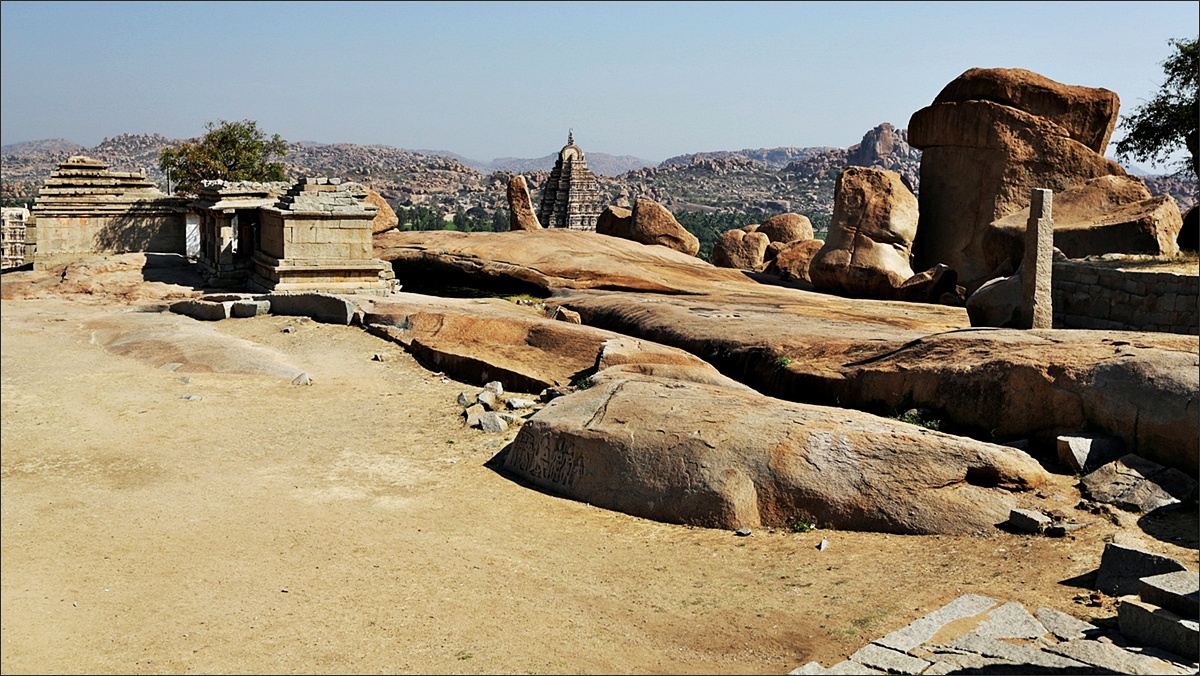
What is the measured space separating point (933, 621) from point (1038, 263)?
8.01 metres

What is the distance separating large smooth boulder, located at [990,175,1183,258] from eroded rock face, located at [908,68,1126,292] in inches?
60.5

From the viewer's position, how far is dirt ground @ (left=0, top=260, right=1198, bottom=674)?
17.1ft

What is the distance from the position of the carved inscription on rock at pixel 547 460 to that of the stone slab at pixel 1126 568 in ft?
13.1

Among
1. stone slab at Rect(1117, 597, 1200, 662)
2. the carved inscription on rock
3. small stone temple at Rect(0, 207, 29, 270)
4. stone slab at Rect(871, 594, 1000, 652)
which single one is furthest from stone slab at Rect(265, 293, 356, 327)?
small stone temple at Rect(0, 207, 29, 270)

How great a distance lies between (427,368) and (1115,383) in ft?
27.7

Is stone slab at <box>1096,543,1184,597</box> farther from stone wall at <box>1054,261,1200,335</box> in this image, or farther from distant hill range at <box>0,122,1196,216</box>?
distant hill range at <box>0,122,1196,216</box>

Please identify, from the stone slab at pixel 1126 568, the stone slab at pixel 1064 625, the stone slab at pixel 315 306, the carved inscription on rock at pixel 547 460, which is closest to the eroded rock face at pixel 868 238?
the stone slab at pixel 315 306

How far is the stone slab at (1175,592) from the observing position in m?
5.09

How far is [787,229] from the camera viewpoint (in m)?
32.8

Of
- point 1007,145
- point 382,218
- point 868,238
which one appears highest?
point 1007,145

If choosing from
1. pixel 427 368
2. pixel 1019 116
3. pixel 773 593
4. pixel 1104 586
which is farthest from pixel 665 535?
pixel 1019 116

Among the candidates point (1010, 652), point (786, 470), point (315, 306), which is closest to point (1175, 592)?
point (1010, 652)

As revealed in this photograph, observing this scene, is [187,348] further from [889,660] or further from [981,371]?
[889,660]

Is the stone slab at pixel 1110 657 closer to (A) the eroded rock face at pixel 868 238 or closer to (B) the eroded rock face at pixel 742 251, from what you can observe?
(A) the eroded rock face at pixel 868 238
